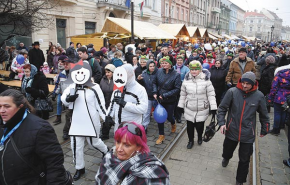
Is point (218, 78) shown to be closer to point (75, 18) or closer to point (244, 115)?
point (244, 115)

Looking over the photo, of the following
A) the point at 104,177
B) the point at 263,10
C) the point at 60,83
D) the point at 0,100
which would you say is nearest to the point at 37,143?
the point at 0,100

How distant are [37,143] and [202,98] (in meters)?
3.42

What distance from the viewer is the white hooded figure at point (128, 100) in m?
3.60

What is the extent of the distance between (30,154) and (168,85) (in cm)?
355

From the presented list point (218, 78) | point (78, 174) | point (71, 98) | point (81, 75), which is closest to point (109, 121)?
point (71, 98)

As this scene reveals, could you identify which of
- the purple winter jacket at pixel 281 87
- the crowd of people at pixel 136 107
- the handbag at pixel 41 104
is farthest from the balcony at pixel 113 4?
the purple winter jacket at pixel 281 87

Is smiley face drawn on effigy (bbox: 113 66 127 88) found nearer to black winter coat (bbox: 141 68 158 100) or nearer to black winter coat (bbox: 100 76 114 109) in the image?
black winter coat (bbox: 100 76 114 109)

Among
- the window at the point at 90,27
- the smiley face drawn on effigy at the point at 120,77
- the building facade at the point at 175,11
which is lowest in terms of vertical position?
the smiley face drawn on effigy at the point at 120,77

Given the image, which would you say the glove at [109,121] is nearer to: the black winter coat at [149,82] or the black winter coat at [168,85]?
the black winter coat at [168,85]

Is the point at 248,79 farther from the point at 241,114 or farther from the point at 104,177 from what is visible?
the point at 104,177

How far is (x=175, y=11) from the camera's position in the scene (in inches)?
1416

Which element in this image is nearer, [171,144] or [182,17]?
[171,144]

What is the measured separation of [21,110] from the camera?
210 centimetres

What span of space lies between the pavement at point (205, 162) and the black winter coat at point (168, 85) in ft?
3.53
